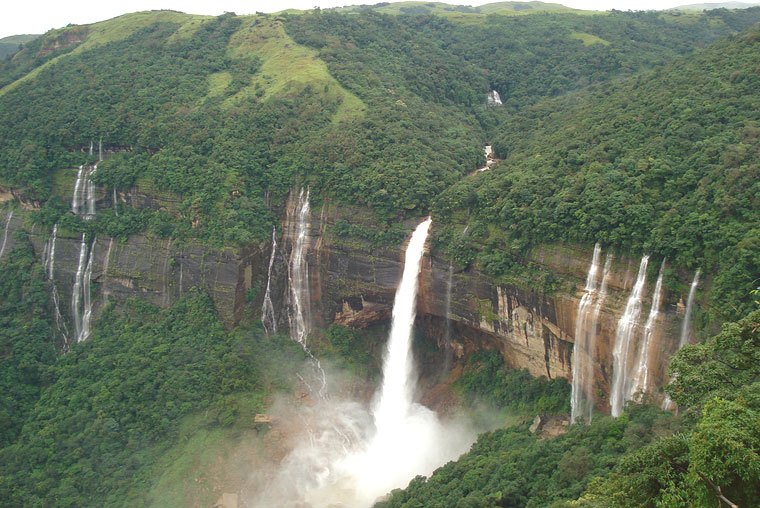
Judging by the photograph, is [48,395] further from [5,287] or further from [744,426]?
[744,426]

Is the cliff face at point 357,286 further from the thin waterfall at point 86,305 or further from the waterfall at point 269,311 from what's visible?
the thin waterfall at point 86,305

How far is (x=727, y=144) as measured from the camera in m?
23.2

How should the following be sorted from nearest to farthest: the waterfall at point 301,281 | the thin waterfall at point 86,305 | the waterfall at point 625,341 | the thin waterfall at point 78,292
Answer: the waterfall at point 625,341
the waterfall at point 301,281
the thin waterfall at point 86,305
the thin waterfall at point 78,292

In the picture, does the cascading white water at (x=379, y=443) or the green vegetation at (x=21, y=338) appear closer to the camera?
the cascading white water at (x=379, y=443)

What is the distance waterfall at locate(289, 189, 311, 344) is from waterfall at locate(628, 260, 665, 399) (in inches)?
718

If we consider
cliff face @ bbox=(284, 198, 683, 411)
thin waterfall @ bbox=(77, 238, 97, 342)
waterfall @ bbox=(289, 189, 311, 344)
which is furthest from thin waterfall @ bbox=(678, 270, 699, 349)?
thin waterfall @ bbox=(77, 238, 97, 342)

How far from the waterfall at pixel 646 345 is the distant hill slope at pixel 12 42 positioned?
7880cm

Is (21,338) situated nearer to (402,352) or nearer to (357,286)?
(357,286)

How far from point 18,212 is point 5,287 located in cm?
529

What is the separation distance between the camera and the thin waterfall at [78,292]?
1371 inches

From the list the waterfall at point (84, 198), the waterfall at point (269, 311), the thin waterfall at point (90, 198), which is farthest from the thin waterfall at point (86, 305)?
the waterfall at point (269, 311)

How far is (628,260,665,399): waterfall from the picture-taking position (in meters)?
21.5

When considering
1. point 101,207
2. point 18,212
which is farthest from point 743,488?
point 18,212

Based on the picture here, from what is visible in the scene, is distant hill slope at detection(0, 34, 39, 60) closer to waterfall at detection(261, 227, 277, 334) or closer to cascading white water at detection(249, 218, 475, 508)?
waterfall at detection(261, 227, 277, 334)
